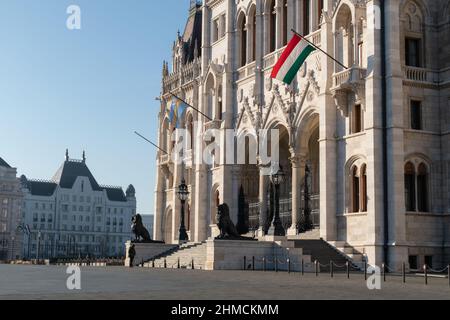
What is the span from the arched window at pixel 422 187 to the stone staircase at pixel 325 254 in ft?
13.4

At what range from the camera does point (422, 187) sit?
3428 centimetres

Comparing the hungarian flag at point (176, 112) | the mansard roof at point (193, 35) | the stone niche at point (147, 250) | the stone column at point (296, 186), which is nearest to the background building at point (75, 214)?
the mansard roof at point (193, 35)

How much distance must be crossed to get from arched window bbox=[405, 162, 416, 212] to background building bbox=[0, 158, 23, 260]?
119 m

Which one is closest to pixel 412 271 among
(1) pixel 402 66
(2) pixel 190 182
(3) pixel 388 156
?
(3) pixel 388 156

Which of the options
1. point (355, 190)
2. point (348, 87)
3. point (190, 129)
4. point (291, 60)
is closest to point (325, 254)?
point (355, 190)

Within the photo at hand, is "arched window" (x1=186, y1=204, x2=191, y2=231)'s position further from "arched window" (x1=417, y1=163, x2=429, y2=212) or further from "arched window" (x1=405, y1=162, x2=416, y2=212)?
"arched window" (x1=417, y1=163, x2=429, y2=212)

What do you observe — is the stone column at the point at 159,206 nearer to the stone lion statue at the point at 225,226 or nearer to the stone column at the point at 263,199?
the stone column at the point at 263,199

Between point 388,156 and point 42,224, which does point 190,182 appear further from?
point 42,224

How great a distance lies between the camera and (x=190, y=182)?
56.9 meters

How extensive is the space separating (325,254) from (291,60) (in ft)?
36.1

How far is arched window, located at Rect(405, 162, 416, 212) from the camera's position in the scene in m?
33.8

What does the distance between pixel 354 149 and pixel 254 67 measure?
46.9 feet

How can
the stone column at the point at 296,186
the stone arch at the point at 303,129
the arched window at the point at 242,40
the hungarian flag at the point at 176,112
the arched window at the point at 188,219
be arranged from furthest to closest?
the hungarian flag at the point at 176,112 → the arched window at the point at 188,219 → the arched window at the point at 242,40 → the stone column at the point at 296,186 → the stone arch at the point at 303,129

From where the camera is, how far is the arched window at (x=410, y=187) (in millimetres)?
33781
